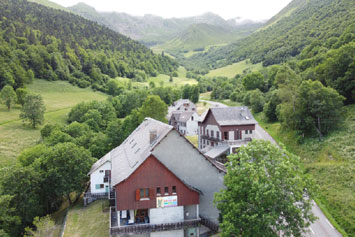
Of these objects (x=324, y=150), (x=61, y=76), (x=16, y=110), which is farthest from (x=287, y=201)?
(x=61, y=76)

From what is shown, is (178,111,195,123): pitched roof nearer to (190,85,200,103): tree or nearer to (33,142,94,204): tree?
(33,142,94,204): tree

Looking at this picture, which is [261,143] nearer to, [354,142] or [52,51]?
[354,142]

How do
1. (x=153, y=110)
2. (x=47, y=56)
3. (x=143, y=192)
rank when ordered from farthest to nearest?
(x=47, y=56)
(x=153, y=110)
(x=143, y=192)

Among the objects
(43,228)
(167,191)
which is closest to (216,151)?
(167,191)

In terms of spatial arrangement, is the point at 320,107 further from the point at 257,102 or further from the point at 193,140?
the point at 257,102

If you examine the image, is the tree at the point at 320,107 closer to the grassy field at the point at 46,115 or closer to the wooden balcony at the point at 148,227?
the wooden balcony at the point at 148,227
